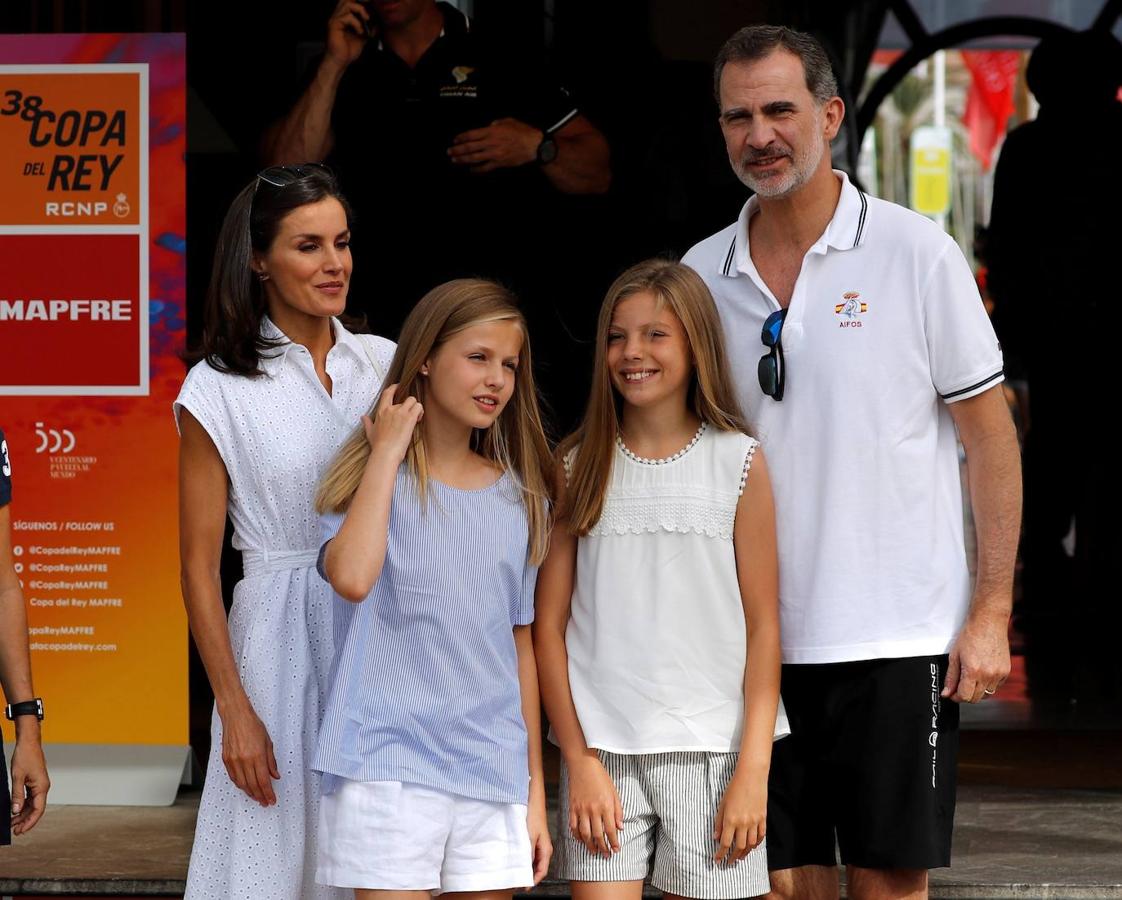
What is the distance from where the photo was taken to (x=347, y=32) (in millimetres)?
4938

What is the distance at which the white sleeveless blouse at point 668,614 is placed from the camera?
2760 millimetres

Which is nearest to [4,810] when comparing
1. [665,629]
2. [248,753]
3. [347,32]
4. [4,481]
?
[248,753]

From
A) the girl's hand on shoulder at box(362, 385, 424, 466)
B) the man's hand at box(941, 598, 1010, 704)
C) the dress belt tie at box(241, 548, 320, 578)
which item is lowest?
the man's hand at box(941, 598, 1010, 704)

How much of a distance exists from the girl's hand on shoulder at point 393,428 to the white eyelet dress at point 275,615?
165mm

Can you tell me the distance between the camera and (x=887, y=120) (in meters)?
6.80

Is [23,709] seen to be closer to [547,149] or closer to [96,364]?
[96,364]

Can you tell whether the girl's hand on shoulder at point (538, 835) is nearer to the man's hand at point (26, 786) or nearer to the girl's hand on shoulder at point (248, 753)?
the girl's hand on shoulder at point (248, 753)

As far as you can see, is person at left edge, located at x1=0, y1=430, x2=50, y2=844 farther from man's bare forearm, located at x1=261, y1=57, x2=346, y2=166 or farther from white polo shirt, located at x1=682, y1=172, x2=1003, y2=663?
man's bare forearm, located at x1=261, y1=57, x2=346, y2=166

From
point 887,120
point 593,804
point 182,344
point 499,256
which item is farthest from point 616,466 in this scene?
point 887,120

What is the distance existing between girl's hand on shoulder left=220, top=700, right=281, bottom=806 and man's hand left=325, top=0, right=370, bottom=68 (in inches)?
106

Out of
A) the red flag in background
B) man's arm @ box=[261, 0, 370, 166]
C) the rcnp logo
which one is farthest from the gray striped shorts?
the red flag in background

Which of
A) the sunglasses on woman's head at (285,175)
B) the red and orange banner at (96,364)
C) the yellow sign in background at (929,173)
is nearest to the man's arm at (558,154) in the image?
the red and orange banner at (96,364)

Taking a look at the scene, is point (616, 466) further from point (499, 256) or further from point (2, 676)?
point (499, 256)

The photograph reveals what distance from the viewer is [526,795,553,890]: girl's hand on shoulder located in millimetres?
2734
